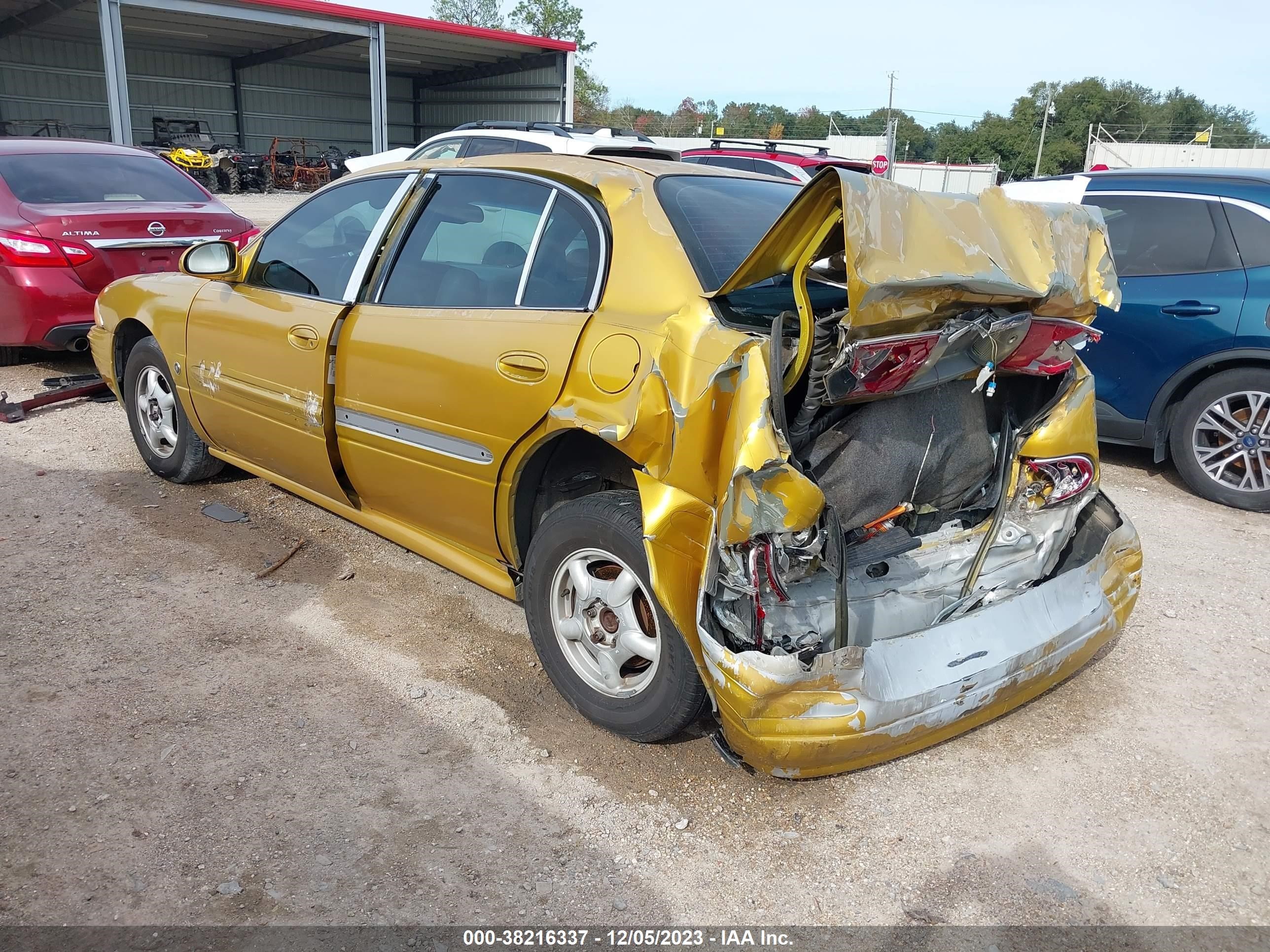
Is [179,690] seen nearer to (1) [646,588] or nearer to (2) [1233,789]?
(1) [646,588]

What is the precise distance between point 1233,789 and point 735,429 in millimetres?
1954

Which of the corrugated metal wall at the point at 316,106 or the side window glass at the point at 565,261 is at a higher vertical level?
the corrugated metal wall at the point at 316,106


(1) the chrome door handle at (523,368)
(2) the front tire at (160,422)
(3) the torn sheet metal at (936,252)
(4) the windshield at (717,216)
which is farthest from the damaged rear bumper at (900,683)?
(2) the front tire at (160,422)

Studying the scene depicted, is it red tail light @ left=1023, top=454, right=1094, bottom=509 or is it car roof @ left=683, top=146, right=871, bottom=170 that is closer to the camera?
red tail light @ left=1023, top=454, right=1094, bottom=509

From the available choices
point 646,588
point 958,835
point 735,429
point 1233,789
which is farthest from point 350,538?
point 1233,789

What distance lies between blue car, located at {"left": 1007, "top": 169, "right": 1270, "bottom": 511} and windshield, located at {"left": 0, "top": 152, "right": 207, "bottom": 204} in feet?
21.2

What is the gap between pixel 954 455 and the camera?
120 inches

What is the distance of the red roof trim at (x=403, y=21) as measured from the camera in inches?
914

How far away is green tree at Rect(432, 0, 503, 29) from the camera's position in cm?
7125

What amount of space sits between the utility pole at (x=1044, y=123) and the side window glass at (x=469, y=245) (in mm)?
60090

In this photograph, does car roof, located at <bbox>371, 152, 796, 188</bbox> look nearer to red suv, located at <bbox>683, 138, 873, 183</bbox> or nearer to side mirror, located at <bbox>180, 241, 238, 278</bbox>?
side mirror, located at <bbox>180, 241, 238, 278</bbox>

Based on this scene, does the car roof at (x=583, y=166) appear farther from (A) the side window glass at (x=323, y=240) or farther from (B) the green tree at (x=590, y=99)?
(B) the green tree at (x=590, y=99)

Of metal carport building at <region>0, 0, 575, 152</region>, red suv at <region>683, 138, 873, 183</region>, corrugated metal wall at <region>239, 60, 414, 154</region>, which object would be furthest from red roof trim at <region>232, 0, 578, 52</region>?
red suv at <region>683, 138, 873, 183</region>

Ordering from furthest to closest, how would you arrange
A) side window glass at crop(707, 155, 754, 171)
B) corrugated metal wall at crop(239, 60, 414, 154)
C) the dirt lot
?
corrugated metal wall at crop(239, 60, 414, 154), side window glass at crop(707, 155, 754, 171), the dirt lot
